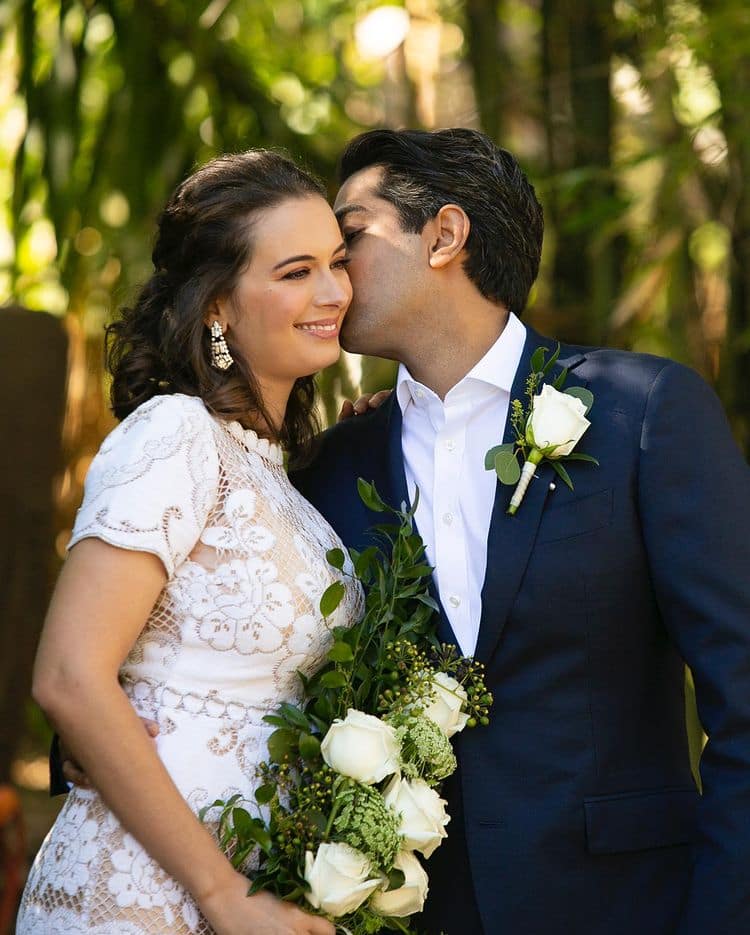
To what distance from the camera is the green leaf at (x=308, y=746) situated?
1853 millimetres

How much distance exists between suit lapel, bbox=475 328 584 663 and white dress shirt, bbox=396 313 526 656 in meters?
0.09

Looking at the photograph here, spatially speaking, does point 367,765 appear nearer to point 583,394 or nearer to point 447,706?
point 447,706

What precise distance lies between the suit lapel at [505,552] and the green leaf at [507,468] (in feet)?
0.14

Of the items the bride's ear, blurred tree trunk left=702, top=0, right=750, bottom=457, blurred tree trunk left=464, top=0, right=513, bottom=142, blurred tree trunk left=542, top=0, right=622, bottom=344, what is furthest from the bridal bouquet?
blurred tree trunk left=464, top=0, right=513, bottom=142

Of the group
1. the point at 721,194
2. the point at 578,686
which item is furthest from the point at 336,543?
the point at 721,194

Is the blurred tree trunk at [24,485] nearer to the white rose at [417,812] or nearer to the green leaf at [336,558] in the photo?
the green leaf at [336,558]

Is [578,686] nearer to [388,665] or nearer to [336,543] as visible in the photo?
[388,665]

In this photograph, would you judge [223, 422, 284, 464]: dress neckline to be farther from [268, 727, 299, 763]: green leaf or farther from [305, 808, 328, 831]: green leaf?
[305, 808, 328, 831]: green leaf

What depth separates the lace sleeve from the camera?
179 centimetres

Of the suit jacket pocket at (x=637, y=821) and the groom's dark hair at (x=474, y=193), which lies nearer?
the suit jacket pocket at (x=637, y=821)

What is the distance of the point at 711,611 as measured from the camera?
1.89m

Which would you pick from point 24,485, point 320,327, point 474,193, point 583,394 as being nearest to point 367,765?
point 583,394

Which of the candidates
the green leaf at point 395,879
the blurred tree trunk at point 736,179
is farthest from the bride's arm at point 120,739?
the blurred tree trunk at point 736,179

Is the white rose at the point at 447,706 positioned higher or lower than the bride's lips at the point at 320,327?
lower
